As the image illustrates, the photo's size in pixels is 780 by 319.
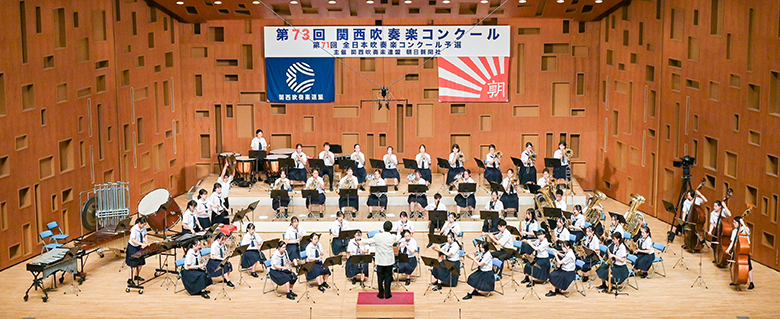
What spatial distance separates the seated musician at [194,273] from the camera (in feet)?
49.0

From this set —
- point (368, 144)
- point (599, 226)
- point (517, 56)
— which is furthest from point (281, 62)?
point (599, 226)

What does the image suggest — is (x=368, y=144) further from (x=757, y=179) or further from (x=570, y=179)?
(x=757, y=179)

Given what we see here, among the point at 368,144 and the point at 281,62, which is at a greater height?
the point at 281,62

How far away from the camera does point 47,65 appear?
17.3m

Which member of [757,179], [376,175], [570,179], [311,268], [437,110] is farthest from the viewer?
[437,110]

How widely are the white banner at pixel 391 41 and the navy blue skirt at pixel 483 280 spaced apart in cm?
790

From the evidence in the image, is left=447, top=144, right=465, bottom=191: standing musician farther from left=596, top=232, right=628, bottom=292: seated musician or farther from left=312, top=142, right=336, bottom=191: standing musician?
left=596, top=232, right=628, bottom=292: seated musician

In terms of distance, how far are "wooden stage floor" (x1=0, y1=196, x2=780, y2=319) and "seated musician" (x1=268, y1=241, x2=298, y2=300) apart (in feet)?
0.84

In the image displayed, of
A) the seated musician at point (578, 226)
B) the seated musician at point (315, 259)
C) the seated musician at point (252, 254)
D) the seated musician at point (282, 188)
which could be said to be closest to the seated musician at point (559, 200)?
the seated musician at point (578, 226)

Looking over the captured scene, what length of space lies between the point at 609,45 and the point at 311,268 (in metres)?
10.3

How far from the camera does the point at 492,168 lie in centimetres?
2033

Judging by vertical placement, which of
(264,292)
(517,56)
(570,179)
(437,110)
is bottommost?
(264,292)

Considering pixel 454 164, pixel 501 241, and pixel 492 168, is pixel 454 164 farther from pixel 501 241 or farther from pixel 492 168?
pixel 501 241

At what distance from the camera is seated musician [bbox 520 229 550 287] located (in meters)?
15.4
